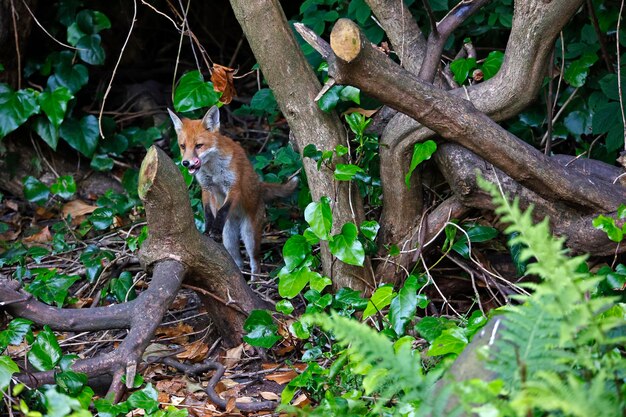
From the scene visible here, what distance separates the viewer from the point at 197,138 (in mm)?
7051

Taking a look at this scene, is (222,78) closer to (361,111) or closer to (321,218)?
(361,111)

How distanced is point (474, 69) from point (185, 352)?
2.85m

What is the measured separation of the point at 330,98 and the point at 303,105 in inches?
8.5

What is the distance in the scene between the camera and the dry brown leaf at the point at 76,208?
25.3 feet

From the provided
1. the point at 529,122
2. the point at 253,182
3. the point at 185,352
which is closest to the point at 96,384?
the point at 185,352

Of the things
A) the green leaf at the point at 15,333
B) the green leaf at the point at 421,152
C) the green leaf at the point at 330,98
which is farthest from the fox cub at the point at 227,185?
the green leaf at the point at 15,333

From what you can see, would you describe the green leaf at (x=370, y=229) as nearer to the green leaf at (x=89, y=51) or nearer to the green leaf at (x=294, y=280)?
the green leaf at (x=294, y=280)

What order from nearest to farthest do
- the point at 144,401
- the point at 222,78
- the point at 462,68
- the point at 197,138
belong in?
the point at 144,401
the point at 462,68
the point at 222,78
the point at 197,138

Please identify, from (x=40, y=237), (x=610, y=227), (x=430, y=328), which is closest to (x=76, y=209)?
(x=40, y=237)

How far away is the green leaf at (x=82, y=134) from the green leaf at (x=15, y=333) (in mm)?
3655

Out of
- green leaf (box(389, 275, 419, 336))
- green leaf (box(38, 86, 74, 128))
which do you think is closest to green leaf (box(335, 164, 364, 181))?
green leaf (box(389, 275, 419, 336))

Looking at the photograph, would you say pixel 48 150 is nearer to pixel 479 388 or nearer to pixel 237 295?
pixel 237 295

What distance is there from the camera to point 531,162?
4582mm

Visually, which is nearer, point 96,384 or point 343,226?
point 96,384
